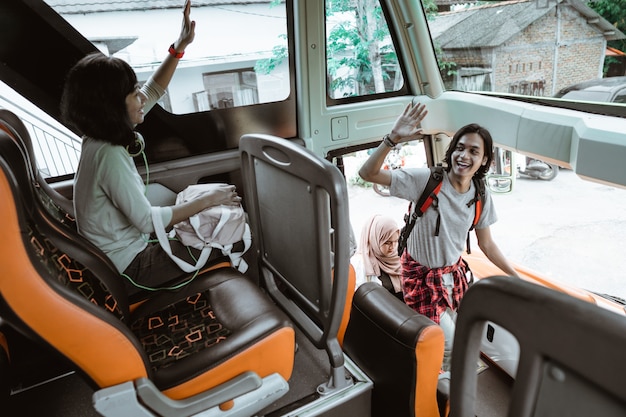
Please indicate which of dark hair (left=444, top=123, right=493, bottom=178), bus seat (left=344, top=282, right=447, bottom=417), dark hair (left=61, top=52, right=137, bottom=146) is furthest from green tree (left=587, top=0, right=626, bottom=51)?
dark hair (left=61, top=52, right=137, bottom=146)

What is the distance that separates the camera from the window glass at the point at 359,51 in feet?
8.44

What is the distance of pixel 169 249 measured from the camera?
162cm

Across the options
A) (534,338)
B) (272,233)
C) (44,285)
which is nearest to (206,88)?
(272,233)

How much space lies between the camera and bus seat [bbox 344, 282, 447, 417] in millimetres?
1217

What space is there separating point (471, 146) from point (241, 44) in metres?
1.43

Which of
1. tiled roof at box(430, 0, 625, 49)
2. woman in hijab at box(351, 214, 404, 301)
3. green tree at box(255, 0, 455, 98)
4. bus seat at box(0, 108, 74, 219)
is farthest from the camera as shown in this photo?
woman in hijab at box(351, 214, 404, 301)

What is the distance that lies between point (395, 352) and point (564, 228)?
2.61 m

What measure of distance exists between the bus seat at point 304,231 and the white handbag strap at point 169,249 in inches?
9.3

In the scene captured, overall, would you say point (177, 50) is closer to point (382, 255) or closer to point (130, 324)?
point (130, 324)

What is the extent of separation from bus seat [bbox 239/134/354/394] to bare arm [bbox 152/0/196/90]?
28.4 inches

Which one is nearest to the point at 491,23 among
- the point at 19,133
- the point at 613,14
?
the point at 613,14

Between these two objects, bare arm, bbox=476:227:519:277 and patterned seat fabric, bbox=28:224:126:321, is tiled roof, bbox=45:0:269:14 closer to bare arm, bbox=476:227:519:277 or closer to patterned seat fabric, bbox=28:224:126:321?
patterned seat fabric, bbox=28:224:126:321

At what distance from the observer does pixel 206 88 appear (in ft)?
7.52

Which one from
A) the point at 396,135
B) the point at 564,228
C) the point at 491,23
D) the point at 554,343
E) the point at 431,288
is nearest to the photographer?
the point at 554,343
